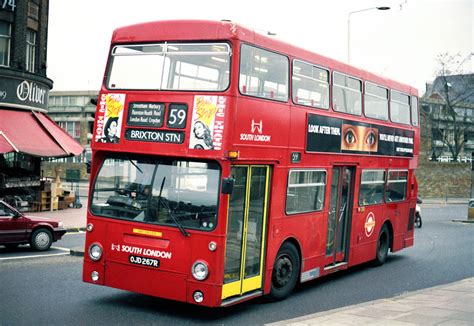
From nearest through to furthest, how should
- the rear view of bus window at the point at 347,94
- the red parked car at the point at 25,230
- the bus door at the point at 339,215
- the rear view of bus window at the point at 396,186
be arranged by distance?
the rear view of bus window at the point at 347,94, the bus door at the point at 339,215, the rear view of bus window at the point at 396,186, the red parked car at the point at 25,230

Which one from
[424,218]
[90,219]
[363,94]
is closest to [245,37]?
[90,219]

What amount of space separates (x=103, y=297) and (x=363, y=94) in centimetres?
698

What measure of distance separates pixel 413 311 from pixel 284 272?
228cm

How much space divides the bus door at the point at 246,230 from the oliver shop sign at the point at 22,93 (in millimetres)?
20726

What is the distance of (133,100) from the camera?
10.0 m

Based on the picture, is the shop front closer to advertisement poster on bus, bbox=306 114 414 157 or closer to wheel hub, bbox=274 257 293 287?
advertisement poster on bus, bbox=306 114 414 157

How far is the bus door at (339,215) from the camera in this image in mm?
13039

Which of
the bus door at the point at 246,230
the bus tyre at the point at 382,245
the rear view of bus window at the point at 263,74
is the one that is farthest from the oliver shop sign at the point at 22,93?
the bus door at the point at 246,230

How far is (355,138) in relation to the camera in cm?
1363

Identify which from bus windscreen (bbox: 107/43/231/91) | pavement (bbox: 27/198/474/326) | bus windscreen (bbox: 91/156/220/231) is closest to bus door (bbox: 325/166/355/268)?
pavement (bbox: 27/198/474/326)

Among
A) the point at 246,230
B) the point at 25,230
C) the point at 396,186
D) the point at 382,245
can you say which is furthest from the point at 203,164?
the point at 25,230

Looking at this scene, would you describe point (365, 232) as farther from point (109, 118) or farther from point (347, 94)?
point (109, 118)

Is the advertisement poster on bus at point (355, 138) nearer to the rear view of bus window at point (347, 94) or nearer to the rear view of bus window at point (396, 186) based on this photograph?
the rear view of bus window at point (347, 94)

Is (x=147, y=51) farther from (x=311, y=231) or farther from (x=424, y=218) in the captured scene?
(x=424, y=218)
